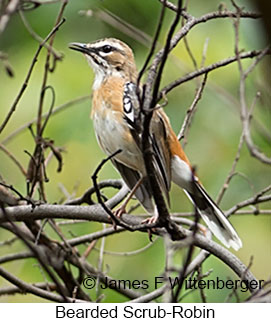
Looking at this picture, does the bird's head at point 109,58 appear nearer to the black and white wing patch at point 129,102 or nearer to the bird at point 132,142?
the bird at point 132,142

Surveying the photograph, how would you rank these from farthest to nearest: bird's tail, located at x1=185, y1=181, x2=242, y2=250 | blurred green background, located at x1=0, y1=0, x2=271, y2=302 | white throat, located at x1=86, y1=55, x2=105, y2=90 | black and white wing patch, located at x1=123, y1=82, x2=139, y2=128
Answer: blurred green background, located at x1=0, y1=0, x2=271, y2=302 < white throat, located at x1=86, y1=55, x2=105, y2=90 < bird's tail, located at x1=185, y1=181, x2=242, y2=250 < black and white wing patch, located at x1=123, y1=82, x2=139, y2=128

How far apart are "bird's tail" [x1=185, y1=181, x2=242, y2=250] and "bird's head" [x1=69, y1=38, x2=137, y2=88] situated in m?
0.74

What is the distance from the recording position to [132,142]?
3.55 metres

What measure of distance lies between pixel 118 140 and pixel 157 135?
9.6 inches

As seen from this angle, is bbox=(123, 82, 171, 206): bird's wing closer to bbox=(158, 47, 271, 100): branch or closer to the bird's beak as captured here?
the bird's beak

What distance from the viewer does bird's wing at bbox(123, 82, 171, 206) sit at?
337 centimetres

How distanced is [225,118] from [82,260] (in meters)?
1.74

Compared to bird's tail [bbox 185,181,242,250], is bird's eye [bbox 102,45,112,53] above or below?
above

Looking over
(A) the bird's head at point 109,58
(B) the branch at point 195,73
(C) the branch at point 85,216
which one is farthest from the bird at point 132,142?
(B) the branch at point 195,73

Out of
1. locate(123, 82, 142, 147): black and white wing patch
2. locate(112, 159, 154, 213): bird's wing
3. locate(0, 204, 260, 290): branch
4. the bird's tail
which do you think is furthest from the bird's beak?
locate(0, 204, 260, 290): branch

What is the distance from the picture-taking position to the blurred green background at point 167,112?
4.23 metres

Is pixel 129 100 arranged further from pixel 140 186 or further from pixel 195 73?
pixel 195 73

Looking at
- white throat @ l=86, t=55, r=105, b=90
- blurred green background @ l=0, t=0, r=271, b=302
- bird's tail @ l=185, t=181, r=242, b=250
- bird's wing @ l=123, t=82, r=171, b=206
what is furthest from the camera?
blurred green background @ l=0, t=0, r=271, b=302

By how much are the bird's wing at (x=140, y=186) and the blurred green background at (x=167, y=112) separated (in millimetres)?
555
